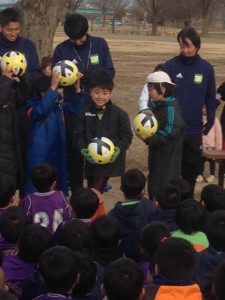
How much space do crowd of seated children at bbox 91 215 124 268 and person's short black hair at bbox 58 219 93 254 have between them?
8cm

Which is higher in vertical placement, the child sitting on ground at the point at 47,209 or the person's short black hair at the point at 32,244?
the person's short black hair at the point at 32,244

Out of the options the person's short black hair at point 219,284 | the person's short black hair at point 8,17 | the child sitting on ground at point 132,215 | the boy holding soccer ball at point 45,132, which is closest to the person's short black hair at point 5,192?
the child sitting on ground at point 132,215

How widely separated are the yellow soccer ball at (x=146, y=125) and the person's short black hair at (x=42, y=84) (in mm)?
972

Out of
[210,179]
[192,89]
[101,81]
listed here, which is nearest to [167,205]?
[101,81]

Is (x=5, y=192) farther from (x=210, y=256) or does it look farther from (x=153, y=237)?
(x=210, y=256)

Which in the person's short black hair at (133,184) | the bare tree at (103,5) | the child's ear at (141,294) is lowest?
the bare tree at (103,5)

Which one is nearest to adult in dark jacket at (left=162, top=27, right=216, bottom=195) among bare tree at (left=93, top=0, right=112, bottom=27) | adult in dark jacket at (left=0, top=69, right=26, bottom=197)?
adult in dark jacket at (left=0, top=69, right=26, bottom=197)

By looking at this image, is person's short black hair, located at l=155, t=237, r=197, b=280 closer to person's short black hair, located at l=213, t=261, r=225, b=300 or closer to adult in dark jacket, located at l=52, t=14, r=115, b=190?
person's short black hair, located at l=213, t=261, r=225, b=300

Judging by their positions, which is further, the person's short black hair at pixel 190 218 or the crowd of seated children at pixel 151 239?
the person's short black hair at pixel 190 218

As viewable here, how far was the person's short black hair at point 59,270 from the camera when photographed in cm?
382

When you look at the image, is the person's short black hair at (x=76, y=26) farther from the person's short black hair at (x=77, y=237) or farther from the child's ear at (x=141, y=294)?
the child's ear at (x=141, y=294)

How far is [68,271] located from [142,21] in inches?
4207

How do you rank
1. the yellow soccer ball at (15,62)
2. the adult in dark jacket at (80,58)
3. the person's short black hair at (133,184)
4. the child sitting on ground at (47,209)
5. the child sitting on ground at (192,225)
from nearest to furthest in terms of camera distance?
the child sitting on ground at (192,225), the child sitting on ground at (47,209), the person's short black hair at (133,184), the yellow soccer ball at (15,62), the adult in dark jacket at (80,58)

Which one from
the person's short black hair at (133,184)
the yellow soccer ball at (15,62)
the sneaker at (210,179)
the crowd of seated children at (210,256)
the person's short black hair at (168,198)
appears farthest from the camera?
the sneaker at (210,179)
